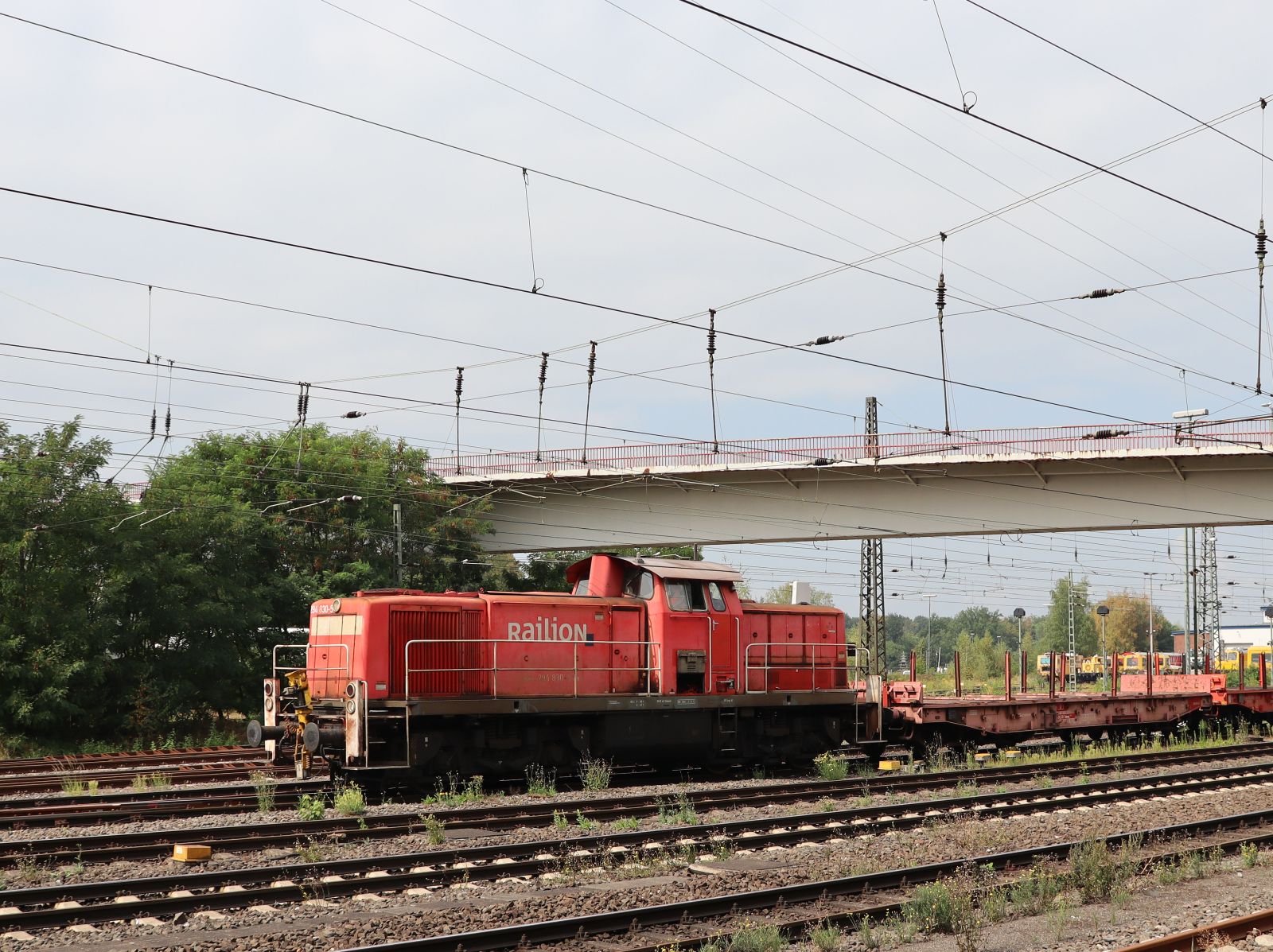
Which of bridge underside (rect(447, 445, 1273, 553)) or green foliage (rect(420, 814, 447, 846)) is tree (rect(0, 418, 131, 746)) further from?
green foliage (rect(420, 814, 447, 846))

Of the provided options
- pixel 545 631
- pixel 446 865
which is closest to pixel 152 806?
pixel 545 631

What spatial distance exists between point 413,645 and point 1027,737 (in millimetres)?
15583

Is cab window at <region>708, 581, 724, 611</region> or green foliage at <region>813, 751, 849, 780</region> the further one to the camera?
green foliage at <region>813, 751, 849, 780</region>

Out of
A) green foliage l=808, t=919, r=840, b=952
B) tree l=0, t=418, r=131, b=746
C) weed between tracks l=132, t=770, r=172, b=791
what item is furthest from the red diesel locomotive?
tree l=0, t=418, r=131, b=746

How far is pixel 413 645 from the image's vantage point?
15742 millimetres

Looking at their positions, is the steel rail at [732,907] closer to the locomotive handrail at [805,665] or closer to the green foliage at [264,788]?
the green foliage at [264,788]

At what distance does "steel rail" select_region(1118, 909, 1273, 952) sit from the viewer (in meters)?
7.91

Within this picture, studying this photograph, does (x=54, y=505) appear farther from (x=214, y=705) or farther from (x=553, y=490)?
(x=553, y=490)

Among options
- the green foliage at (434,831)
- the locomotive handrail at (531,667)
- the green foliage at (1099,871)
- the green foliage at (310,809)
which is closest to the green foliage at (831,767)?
the locomotive handrail at (531,667)

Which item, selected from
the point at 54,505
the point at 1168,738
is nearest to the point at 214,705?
the point at 54,505

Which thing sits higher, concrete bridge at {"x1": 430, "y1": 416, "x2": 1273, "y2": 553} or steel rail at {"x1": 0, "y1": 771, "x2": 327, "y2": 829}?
concrete bridge at {"x1": 430, "y1": 416, "x2": 1273, "y2": 553}

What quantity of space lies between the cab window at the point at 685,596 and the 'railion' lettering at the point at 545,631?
1528 mm

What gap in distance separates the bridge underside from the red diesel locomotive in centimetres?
1608

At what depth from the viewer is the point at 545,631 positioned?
663 inches
